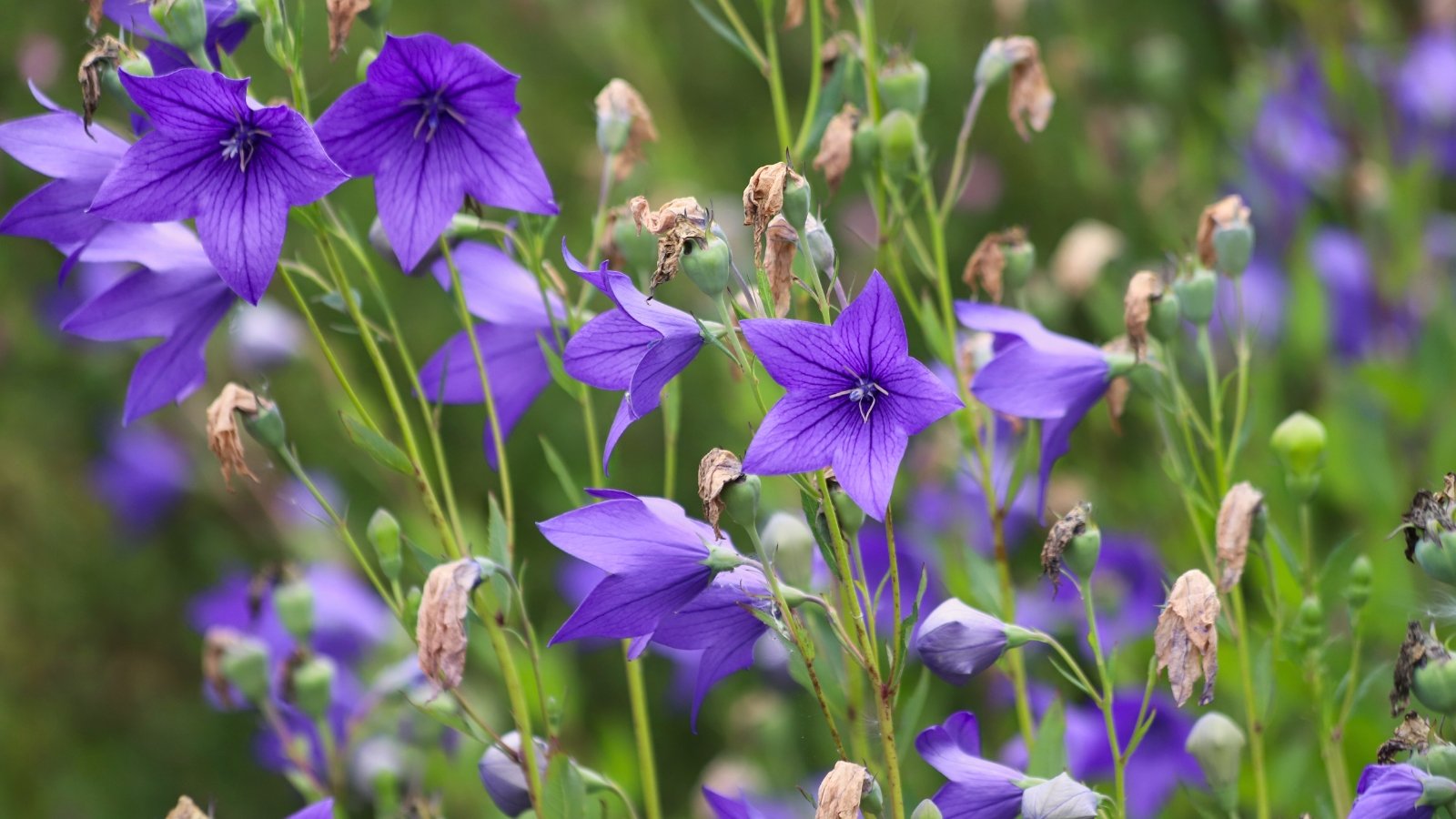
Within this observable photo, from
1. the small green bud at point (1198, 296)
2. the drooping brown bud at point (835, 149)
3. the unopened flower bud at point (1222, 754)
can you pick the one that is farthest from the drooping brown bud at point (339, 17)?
the unopened flower bud at point (1222, 754)

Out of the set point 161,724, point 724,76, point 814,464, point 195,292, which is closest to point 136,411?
point 195,292

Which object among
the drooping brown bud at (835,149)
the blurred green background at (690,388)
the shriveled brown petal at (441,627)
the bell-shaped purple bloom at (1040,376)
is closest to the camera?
the shriveled brown petal at (441,627)

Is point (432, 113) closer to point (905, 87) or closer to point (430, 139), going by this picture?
point (430, 139)

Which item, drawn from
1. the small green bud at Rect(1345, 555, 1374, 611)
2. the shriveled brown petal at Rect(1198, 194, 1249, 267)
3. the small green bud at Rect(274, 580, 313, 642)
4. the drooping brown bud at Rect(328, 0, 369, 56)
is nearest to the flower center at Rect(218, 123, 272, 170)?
the drooping brown bud at Rect(328, 0, 369, 56)

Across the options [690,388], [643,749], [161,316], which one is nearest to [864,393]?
[643,749]

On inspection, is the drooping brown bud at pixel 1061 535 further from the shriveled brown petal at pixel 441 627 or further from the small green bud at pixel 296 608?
the small green bud at pixel 296 608

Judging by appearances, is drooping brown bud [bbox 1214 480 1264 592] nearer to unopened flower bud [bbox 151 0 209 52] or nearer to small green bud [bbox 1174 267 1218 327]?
small green bud [bbox 1174 267 1218 327]
